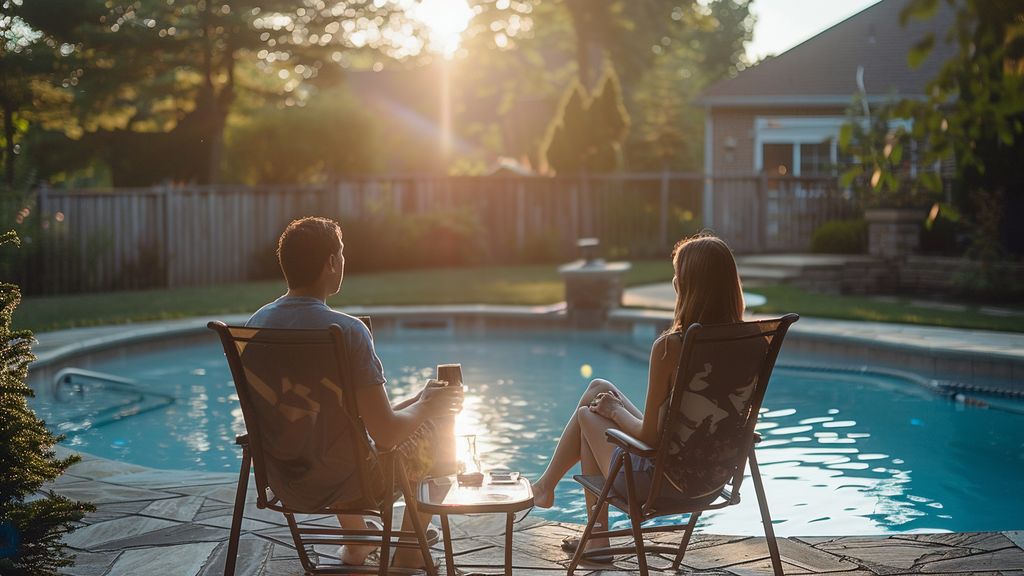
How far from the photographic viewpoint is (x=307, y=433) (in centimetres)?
340

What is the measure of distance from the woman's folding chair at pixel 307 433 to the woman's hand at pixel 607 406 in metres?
0.78

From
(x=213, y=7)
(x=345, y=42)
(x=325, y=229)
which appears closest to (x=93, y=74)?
(x=213, y=7)

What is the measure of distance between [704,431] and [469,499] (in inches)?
31.4

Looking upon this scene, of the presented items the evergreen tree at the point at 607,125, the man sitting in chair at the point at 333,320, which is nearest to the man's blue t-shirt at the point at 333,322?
the man sitting in chair at the point at 333,320

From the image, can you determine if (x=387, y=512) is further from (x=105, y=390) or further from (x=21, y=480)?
(x=105, y=390)

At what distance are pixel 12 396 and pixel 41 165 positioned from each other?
20.5m

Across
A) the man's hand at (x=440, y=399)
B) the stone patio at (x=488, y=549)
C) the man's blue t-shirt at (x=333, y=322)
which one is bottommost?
the stone patio at (x=488, y=549)

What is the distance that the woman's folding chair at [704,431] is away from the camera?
3371mm

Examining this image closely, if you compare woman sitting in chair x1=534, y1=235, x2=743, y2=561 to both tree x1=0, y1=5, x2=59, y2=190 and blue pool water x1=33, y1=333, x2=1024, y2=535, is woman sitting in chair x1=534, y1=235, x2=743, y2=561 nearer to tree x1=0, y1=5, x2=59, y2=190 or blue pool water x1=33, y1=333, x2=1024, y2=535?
blue pool water x1=33, y1=333, x2=1024, y2=535

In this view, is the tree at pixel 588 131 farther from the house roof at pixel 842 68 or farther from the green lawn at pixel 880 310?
the green lawn at pixel 880 310

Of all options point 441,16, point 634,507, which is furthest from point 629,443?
point 441,16

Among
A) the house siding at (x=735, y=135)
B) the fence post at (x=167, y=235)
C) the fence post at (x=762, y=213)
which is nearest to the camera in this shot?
the fence post at (x=167, y=235)

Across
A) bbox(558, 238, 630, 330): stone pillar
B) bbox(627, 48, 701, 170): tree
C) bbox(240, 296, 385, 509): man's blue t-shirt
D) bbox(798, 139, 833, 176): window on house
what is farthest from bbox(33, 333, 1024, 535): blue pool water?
bbox(627, 48, 701, 170): tree

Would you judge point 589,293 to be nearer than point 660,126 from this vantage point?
Yes
